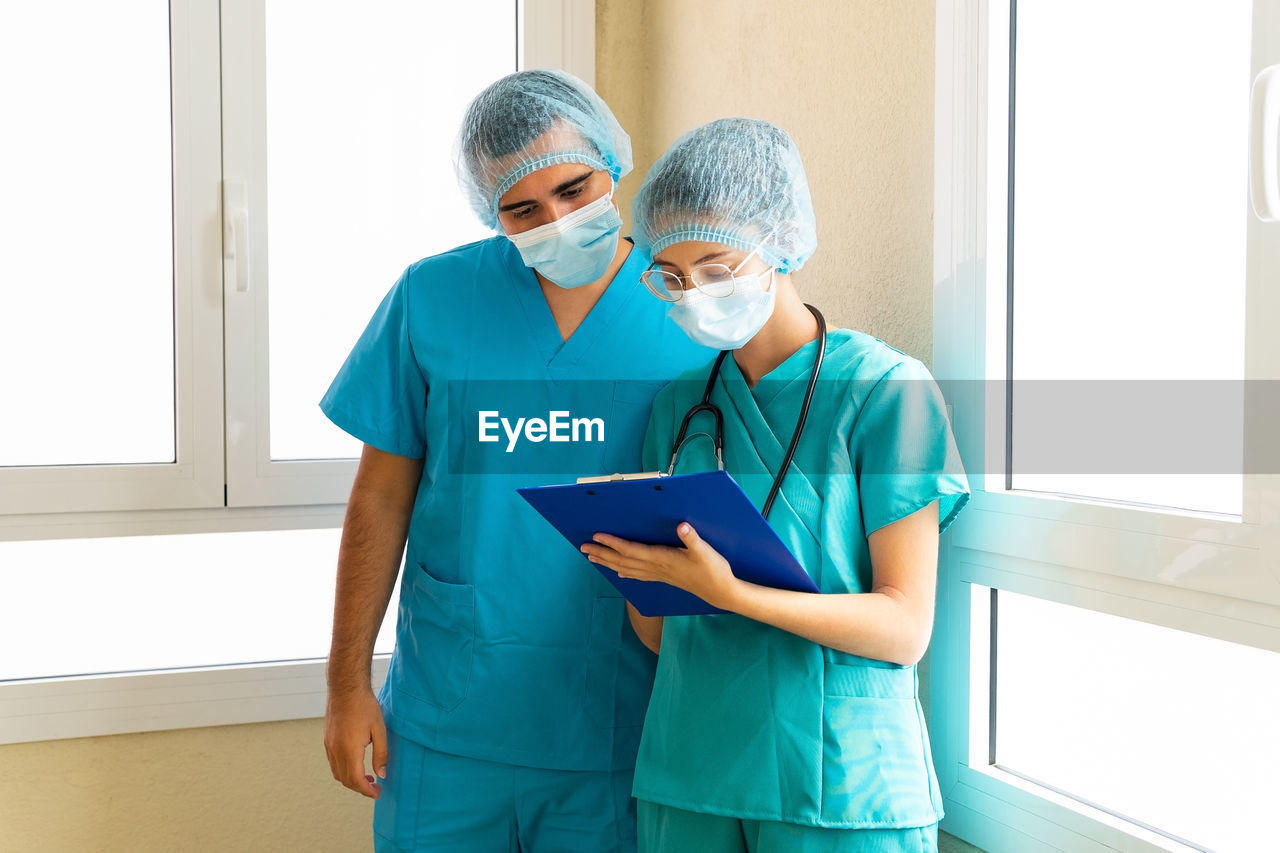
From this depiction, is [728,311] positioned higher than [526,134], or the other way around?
[526,134]

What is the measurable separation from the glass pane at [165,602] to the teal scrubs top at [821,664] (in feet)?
3.81

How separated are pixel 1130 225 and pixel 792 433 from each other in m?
0.48

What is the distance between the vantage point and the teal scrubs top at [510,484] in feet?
4.66

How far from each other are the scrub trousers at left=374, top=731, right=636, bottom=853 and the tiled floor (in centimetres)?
44

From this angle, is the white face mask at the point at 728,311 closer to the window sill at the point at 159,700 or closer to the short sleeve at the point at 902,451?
the short sleeve at the point at 902,451

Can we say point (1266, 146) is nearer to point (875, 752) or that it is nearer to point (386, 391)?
point (875, 752)

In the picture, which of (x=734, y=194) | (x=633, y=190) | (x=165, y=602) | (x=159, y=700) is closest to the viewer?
(x=734, y=194)

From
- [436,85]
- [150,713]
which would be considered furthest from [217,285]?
[150,713]

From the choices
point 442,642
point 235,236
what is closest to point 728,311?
point 442,642

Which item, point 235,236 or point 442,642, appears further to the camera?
point 235,236

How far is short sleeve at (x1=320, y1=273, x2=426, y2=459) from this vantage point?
1.48 metres

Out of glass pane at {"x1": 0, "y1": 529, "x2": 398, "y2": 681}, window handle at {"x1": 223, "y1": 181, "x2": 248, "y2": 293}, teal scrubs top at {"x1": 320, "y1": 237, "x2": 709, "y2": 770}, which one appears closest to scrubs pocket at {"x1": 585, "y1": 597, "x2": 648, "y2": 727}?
teal scrubs top at {"x1": 320, "y1": 237, "x2": 709, "y2": 770}

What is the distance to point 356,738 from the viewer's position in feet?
4.79

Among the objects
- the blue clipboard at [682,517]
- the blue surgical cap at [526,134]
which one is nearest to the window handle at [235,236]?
the blue surgical cap at [526,134]
